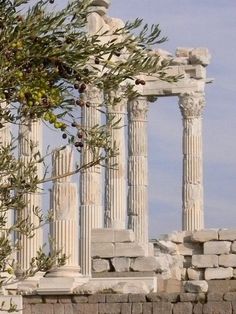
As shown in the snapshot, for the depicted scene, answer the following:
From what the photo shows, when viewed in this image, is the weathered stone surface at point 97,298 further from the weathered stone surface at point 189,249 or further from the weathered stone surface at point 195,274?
the weathered stone surface at point 189,249

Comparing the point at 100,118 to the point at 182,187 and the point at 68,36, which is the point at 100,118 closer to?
the point at 182,187

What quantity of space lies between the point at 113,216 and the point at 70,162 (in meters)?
14.4

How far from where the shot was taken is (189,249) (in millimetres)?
34094

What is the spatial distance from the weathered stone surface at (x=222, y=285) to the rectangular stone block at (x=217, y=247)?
3.58 ft

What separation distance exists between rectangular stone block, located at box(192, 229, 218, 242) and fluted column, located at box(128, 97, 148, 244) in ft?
47.3

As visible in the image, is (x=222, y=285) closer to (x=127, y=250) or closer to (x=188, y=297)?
(x=127, y=250)

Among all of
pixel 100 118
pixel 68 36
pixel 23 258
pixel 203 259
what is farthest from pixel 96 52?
pixel 100 118

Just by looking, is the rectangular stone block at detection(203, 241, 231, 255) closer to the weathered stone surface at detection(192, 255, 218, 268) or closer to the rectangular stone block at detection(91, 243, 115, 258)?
the weathered stone surface at detection(192, 255, 218, 268)

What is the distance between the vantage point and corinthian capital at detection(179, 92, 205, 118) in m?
48.0

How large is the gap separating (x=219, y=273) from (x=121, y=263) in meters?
2.55

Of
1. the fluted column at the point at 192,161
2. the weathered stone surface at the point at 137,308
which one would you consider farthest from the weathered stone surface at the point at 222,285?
the fluted column at the point at 192,161

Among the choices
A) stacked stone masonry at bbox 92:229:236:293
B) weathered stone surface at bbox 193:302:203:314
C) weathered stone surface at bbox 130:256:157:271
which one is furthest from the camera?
stacked stone masonry at bbox 92:229:236:293

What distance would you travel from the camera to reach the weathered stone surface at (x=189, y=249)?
33.2 m

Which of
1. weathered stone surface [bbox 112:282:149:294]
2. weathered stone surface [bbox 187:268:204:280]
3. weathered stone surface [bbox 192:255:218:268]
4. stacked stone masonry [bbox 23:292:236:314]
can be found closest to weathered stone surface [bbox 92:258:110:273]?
stacked stone masonry [bbox 23:292:236:314]
